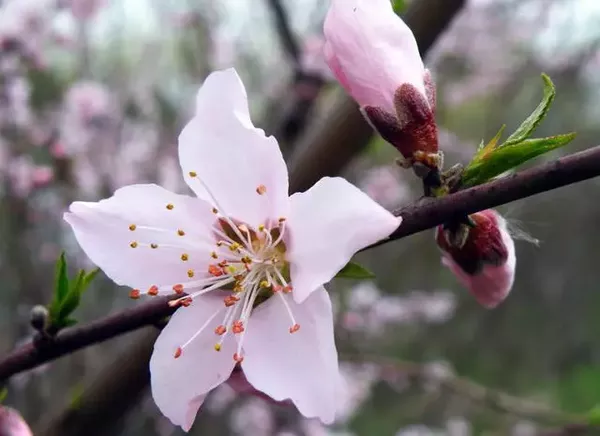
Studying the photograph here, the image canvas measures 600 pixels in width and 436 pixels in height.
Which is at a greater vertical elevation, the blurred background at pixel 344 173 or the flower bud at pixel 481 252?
the flower bud at pixel 481 252

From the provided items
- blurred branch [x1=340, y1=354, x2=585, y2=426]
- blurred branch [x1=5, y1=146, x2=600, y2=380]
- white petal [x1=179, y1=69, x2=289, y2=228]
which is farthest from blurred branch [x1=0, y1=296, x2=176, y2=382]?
blurred branch [x1=340, y1=354, x2=585, y2=426]

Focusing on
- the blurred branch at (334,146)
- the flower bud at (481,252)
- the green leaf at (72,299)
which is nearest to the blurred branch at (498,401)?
the blurred branch at (334,146)

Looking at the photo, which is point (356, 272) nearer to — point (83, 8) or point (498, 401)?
point (498, 401)

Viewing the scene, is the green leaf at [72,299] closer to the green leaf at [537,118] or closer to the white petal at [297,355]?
the white petal at [297,355]

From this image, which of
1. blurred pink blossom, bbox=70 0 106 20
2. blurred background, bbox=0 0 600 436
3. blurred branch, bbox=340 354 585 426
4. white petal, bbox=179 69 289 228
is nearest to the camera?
white petal, bbox=179 69 289 228

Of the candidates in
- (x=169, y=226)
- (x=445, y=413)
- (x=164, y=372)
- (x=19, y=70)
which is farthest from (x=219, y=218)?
(x=445, y=413)

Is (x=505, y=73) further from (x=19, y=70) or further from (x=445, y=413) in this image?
(x=19, y=70)

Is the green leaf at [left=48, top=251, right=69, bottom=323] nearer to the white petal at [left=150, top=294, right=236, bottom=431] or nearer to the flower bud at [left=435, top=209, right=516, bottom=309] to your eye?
the white petal at [left=150, top=294, right=236, bottom=431]
